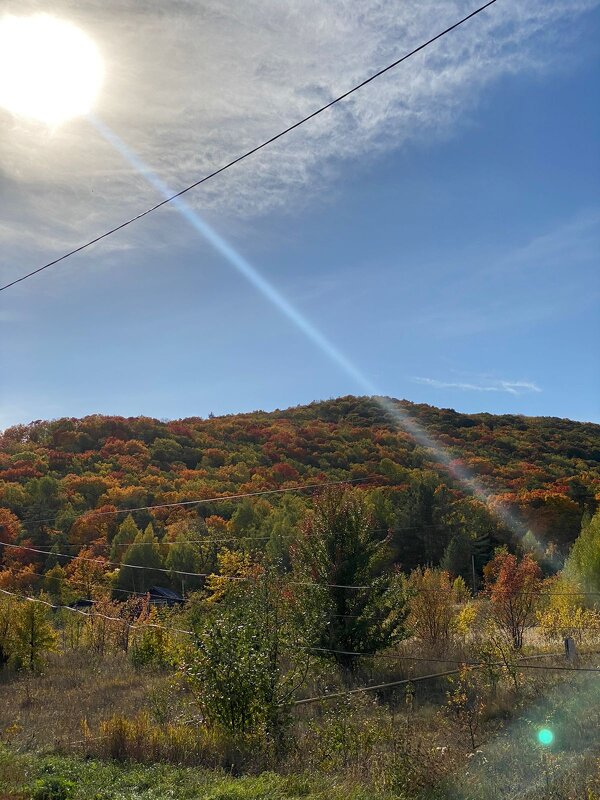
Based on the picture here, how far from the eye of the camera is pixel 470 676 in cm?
2094

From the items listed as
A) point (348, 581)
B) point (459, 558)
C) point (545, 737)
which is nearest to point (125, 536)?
point (459, 558)

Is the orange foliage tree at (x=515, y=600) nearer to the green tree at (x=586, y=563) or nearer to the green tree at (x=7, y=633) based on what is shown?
the green tree at (x=586, y=563)

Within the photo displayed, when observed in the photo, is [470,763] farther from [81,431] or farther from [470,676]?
[81,431]

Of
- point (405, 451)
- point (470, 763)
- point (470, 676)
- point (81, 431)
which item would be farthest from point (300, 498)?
point (470, 763)

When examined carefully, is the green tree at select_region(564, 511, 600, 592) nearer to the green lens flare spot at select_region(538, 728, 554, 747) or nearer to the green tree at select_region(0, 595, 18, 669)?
the green lens flare spot at select_region(538, 728, 554, 747)

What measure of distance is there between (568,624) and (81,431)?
49563mm

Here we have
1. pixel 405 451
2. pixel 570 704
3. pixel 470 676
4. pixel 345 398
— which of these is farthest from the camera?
pixel 345 398

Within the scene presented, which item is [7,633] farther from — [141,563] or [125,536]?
[125,536]

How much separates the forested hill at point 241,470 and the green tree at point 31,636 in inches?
656

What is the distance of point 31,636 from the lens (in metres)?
27.5

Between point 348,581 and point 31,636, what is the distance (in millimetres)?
13298

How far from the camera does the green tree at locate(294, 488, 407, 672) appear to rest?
2425cm

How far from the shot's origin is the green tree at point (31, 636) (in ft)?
89.9

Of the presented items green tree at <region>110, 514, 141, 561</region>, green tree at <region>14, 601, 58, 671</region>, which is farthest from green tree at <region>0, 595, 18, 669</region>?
green tree at <region>110, 514, 141, 561</region>
